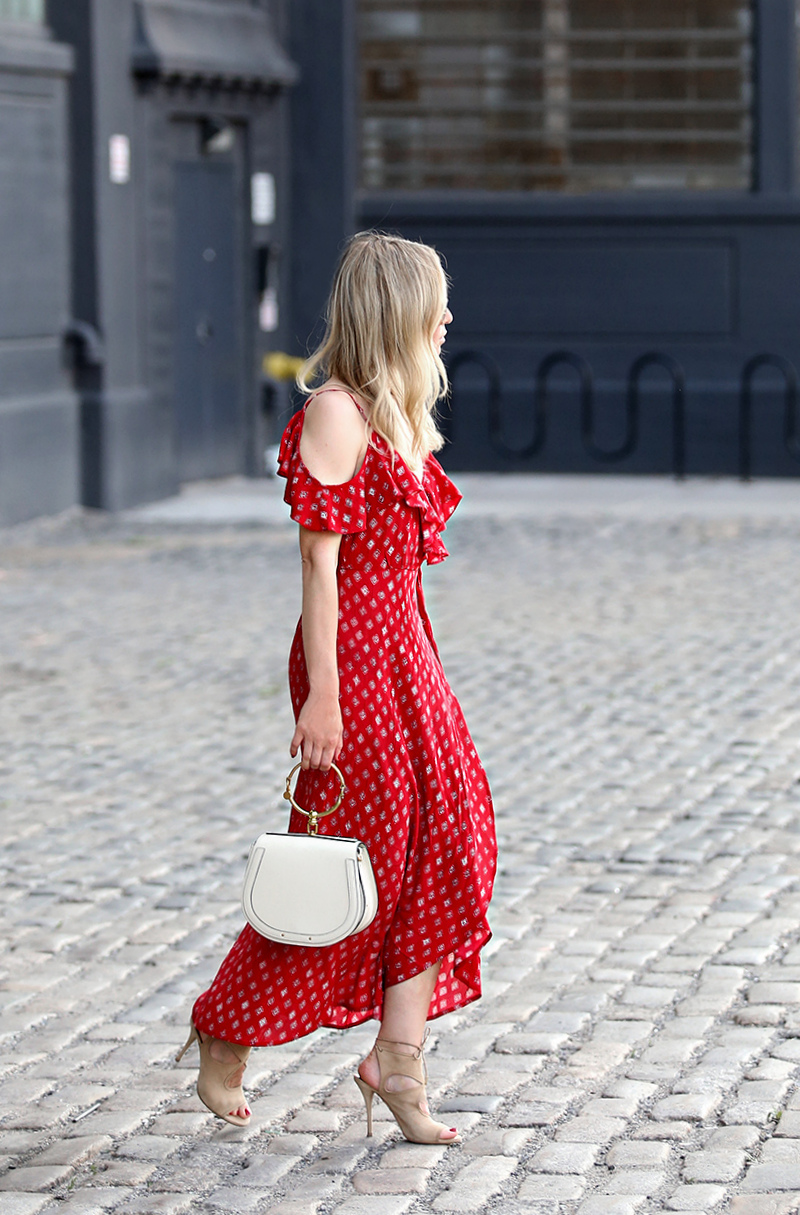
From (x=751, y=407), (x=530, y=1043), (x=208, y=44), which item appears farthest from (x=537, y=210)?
(x=530, y=1043)

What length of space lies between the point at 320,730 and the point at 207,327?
13128 mm

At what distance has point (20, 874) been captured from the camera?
577 cm

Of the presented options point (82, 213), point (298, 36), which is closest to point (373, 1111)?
point (82, 213)

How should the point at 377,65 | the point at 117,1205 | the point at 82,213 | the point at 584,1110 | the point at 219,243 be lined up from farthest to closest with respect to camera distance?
the point at 377,65, the point at 219,243, the point at 82,213, the point at 584,1110, the point at 117,1205

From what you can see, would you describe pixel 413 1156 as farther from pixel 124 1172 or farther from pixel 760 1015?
pixel 760 1015

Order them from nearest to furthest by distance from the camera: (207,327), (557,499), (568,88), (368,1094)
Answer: (368,1094) < (557,499) < (207,327) < (568,88)

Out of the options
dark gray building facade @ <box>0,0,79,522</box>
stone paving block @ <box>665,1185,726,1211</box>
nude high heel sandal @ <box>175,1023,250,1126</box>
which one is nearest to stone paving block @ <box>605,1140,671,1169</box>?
stone paving block @ <box>665,1185,726,1211</box>

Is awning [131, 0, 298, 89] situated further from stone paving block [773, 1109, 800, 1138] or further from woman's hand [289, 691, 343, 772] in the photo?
stone paving block [773, 1109, 800, 1138]

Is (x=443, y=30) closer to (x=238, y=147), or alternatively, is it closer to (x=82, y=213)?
(x=238, y=147)

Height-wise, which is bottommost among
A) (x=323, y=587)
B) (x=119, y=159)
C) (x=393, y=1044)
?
(x=393, y=1044)

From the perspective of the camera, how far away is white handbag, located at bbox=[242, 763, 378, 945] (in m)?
3.48

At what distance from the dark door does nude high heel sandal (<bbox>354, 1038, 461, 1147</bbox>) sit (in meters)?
12.6

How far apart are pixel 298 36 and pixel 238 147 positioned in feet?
4.21

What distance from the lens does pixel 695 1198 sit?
3.46 meters
